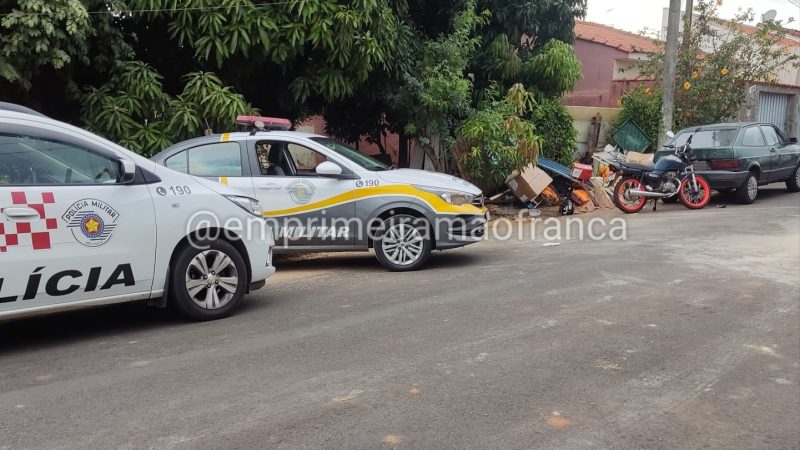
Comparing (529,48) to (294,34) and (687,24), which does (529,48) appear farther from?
(687,24)

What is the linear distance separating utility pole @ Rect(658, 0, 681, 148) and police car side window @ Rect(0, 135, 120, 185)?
566 inches

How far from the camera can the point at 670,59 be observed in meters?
16.2

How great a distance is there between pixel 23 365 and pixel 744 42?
19.6 meters

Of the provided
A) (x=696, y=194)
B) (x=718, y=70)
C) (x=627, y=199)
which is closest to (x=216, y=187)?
(x=627, y=199)

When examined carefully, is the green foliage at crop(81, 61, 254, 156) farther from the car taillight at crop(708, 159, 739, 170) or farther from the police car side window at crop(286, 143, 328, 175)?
the car taillight at crop(708, 159, 739, 170)

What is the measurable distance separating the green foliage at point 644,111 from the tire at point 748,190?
5482 mm

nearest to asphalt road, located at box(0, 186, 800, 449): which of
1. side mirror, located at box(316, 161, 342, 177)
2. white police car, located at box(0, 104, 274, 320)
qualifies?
white police car, located at box(0, 104, 274, 320)

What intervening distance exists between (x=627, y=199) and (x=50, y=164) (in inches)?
427

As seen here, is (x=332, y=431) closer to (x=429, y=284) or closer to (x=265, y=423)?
(x=265, y=423)

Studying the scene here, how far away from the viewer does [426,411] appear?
389cm

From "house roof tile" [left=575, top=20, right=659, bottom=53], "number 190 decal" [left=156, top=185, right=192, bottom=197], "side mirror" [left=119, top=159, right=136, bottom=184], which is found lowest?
"number 190 decal" [left=156, top=185, right=192, bottom=197]

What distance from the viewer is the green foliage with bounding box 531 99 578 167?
604 inches

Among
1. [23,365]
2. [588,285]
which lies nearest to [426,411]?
[23,365]

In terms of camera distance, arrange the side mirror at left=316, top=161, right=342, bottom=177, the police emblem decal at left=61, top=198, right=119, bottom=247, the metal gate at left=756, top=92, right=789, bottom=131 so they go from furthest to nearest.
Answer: the metal gate at left=756, top=92, right=789, bottom=131 → the side mirror at left=316, top=161, right=342, bottom=177 → the police emblem decal at left=61, top=198, right=119, bottom=247
